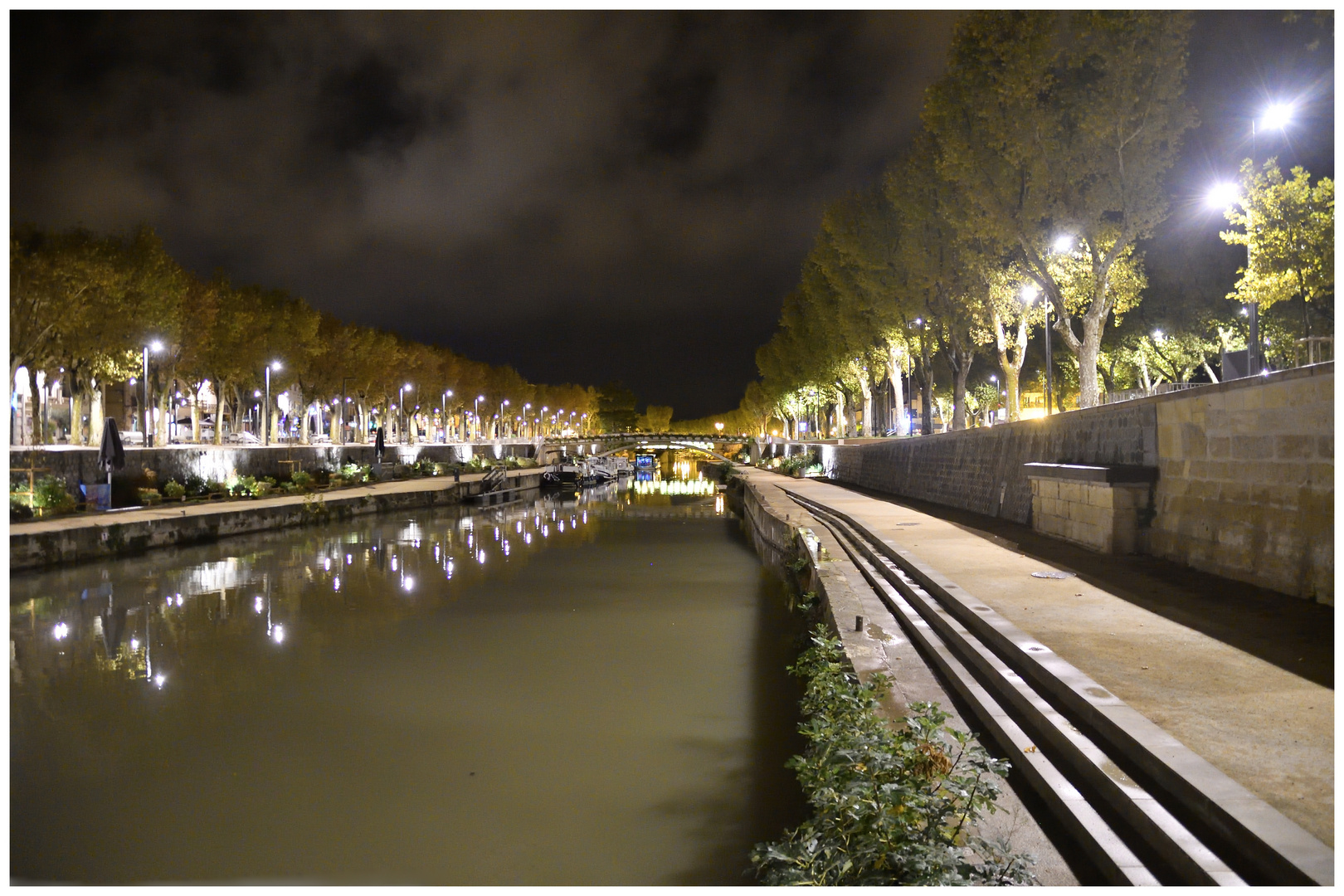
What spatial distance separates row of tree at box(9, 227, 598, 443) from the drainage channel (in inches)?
1056

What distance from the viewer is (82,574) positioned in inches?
645

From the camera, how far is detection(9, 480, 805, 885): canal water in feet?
19.8

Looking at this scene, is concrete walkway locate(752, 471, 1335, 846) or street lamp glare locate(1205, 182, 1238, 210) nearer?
concrete walkway locate(752, 471, 1335, 846)

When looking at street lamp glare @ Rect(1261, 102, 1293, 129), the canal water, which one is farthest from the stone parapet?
street lamp glare @ Rect(1261, 102, 1293, 129)

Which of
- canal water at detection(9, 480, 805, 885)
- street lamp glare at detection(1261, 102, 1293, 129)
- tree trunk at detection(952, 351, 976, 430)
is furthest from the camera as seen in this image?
tree trunk at detection(952, 351, 976, 430)

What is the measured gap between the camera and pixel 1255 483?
27.7 ft

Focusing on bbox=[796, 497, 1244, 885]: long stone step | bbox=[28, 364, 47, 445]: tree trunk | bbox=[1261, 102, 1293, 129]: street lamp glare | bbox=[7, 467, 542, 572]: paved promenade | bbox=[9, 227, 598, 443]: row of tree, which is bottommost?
bbox=[7, 467, 542, 572]: paved promenade

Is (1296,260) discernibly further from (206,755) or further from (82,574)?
(82,574)

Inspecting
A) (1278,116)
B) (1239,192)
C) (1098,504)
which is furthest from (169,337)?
(1278,116)

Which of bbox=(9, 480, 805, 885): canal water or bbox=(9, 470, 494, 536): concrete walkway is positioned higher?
bbox=(9, 470, 494, 536): concrete walkway

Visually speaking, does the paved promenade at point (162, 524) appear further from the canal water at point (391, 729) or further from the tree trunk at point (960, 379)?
the tree trunk at point (960, 379)

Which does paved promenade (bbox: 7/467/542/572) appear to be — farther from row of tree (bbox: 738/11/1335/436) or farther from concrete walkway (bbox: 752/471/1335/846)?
row of tree (bbox: 738/11/1335/436)

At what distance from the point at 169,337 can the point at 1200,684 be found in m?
39.4

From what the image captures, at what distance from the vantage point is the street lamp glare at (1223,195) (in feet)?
70.0
